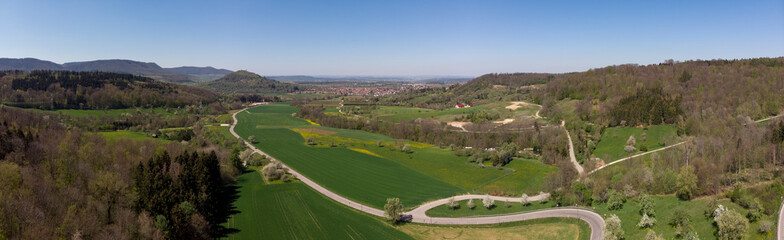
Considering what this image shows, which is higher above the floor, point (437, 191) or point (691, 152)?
point (691, 152)

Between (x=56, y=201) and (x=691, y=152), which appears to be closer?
(x=56, y=201)

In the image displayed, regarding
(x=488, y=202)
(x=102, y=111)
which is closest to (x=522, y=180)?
(x=488, y=202)

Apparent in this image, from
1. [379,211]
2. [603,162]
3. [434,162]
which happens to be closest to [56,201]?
[379,211]

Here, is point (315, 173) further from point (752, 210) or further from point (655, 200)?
point (752, 210)

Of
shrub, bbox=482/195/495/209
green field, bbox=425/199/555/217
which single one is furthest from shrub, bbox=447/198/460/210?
shrub, bbox=482/195/495/209

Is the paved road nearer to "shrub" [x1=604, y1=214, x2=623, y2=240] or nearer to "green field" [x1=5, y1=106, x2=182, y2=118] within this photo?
"shrub" [x1=604, y1=214, x2=623, y2=240]

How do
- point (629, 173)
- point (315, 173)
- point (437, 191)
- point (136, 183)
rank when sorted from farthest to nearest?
point (315, 173) → point (437, 191) → point (629, 173) → point (136, 183)

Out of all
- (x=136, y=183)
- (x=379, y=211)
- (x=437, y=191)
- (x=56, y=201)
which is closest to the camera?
(x=56, y=201)
